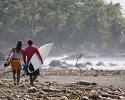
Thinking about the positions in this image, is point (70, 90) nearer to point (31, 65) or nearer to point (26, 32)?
point (31, 65)

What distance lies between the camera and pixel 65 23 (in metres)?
84.8

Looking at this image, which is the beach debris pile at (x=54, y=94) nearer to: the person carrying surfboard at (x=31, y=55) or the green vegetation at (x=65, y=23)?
the person carrying surfboard at (x=31, y=55)

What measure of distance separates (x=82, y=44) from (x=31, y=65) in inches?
2890

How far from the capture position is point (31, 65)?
1462 cm

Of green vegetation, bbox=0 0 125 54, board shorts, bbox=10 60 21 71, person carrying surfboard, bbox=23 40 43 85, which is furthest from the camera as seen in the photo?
green vegetation, bbox=0 0 125 54

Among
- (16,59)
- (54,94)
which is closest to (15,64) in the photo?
(16,59)

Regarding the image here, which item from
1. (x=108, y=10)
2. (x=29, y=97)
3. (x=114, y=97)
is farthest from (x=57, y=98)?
(x=108, y=10)

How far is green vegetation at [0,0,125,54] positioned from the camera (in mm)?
74812

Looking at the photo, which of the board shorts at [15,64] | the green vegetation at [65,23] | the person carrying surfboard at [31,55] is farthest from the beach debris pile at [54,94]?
the green vegetation at [65,23]

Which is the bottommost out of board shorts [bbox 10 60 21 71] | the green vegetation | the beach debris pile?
the beach debris pile

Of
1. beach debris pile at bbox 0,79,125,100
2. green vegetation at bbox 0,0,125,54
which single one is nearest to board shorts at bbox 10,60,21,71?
beach debris pile at bbox 0,79,125,100

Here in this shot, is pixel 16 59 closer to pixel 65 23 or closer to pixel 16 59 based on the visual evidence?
pixel 16 59

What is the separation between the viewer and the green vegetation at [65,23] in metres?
74.8

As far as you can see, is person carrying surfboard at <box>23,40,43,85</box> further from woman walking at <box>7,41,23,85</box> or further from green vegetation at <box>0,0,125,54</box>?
green vegetation at <box>0,0,125,54</box>
